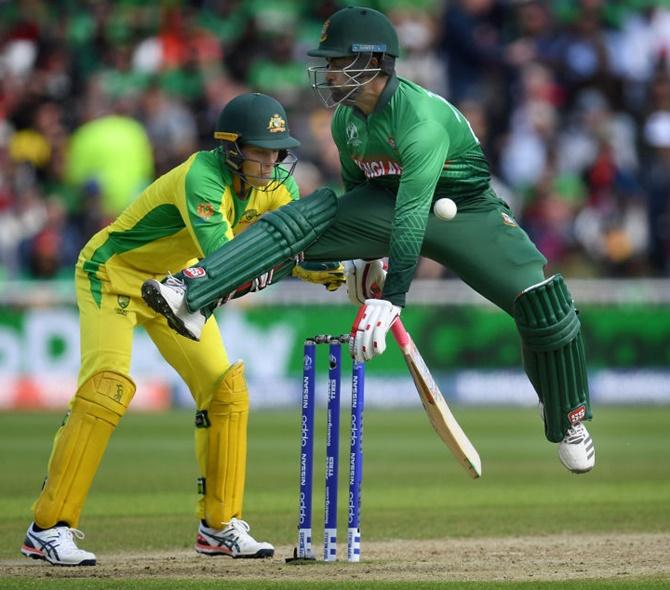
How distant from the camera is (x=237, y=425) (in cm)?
665

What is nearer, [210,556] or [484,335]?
[210,556]

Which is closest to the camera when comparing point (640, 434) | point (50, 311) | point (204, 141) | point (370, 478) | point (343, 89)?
point (343, 89)

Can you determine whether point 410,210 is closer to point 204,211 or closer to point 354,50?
point 354,50

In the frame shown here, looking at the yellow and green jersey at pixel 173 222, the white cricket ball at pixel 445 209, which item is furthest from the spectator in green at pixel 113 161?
the white cricket ball at pixel 445 209

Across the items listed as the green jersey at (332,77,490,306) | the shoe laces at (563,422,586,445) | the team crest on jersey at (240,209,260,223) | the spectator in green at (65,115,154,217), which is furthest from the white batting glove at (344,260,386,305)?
the spectator in green at (65,115,154,217)

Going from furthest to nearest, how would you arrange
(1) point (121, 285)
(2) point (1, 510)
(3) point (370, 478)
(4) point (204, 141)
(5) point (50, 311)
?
(4) point (204, 141) → (5) point (50, 311) → (3) point (370, 478) → (2) point (1, 510) → (1) point (121, 285)

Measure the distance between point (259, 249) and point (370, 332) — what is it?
Result: 2.25 ft

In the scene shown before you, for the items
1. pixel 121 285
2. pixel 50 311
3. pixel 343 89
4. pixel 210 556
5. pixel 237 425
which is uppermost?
pixel 50 311

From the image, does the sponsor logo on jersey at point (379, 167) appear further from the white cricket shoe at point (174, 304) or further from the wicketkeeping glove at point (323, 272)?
the white cricket shoe at point (174, 304)

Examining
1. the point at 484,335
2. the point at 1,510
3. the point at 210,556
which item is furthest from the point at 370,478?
the point at 484,335

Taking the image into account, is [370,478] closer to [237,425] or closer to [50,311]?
[237,425]

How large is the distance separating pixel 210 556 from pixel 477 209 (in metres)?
1.95

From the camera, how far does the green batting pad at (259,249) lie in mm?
6004

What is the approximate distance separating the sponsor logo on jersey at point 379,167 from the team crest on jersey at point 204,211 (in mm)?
678
